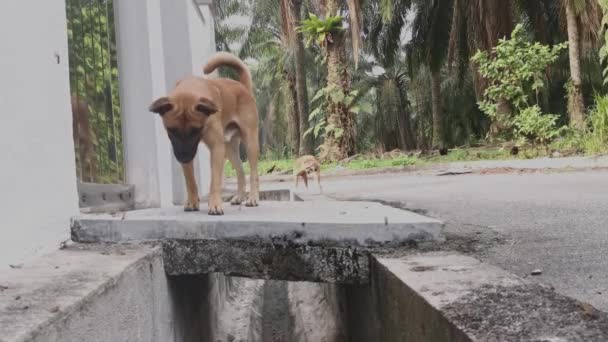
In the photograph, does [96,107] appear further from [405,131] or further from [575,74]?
[405,131]

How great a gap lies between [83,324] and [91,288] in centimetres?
17

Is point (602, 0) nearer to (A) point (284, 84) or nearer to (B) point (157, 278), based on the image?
(B) point (157, 278)

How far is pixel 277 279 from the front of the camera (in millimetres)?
3256

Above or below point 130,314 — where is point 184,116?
above

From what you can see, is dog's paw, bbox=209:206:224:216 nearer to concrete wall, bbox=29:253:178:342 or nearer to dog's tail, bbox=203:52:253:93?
concrete wall, bbox=29:253:178:342

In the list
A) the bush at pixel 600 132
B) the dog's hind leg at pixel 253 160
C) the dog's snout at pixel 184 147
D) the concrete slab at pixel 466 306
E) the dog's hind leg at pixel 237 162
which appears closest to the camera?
the concrete slab at pixel 466 306

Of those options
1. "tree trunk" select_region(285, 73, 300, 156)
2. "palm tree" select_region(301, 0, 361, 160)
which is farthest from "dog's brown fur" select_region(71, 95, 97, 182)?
"tree trunk" select_region(285, 73, 300, 156)

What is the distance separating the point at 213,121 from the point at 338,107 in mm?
15600

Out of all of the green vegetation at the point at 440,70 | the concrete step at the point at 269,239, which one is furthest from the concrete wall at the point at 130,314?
the green vegetation at the point at 440,70

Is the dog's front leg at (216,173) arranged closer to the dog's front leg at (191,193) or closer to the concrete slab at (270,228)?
the concrete slab at (270,228)

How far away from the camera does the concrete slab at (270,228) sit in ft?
10.1

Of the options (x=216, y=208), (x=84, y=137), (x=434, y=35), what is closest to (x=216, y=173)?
(x=216, y=208)

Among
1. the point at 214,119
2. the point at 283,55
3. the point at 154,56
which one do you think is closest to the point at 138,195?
the point at 154,56

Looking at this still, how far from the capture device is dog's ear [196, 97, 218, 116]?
322 cm
